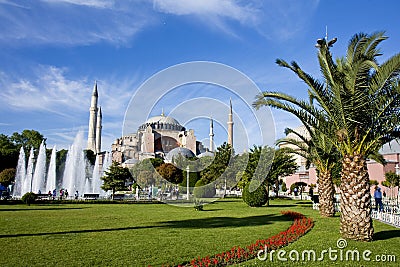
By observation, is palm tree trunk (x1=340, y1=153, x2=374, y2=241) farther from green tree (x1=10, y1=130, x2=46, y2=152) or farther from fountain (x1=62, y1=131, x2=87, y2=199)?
green tree (x1=10, y1=130, x2=46, y2=152)

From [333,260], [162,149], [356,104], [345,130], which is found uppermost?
[162,149]

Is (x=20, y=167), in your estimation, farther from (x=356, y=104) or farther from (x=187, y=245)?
(x=356, y=104)

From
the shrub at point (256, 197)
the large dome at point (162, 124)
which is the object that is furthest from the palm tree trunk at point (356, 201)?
the large dome at point (162, 124)

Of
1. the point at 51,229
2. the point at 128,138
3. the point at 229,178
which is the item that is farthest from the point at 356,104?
the point at 128,138

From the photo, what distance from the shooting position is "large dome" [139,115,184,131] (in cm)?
8538

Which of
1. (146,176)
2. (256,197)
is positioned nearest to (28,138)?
(146,176)

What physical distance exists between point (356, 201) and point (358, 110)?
2130 millimetres

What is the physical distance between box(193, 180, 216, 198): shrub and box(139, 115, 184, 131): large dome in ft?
177

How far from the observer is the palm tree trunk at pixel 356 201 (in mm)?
7781

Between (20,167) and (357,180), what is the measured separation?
3223cm

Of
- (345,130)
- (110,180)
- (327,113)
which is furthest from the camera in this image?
(110,180)

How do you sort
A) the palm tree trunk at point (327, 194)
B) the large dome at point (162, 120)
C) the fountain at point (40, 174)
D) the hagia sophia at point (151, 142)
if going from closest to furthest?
the palm tree trunk at point (327, 194), the fountain at point (40, 174), the hagia sophia at point (151, 142), the large dome at point (162, 120)

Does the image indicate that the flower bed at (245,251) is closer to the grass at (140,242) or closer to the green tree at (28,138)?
the grass at (140,242)

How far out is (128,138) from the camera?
8488 cm
